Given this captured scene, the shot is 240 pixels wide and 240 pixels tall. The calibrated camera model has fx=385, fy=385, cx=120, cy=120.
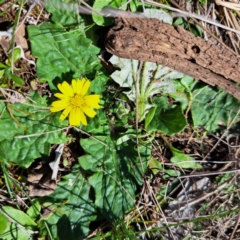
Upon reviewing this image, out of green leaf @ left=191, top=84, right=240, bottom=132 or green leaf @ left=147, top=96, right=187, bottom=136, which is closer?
green leaf @ left=147, top=96, right=187, bottom=136

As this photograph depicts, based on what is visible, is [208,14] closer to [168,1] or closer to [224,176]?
[168,1]

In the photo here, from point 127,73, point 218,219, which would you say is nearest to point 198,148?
point 218,219

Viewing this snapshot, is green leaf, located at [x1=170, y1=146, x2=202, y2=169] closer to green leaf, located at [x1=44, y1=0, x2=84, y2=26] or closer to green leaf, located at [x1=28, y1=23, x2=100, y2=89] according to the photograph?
green leaf, located at [x1=28, y1=23, x2=100, y2=89]

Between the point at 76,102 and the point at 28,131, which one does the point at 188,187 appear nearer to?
the point at 76,102

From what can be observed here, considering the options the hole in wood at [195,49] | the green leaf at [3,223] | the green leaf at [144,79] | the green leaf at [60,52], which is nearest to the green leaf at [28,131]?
the green leaf at [60,52]

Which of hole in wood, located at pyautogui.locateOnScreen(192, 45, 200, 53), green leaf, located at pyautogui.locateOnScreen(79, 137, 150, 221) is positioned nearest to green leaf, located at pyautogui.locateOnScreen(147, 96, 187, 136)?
green leaf, located at pyautogui.locateOnScreen(79, 137, 150, 221)

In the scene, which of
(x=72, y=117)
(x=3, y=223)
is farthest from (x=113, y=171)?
(x=3, y=223)
